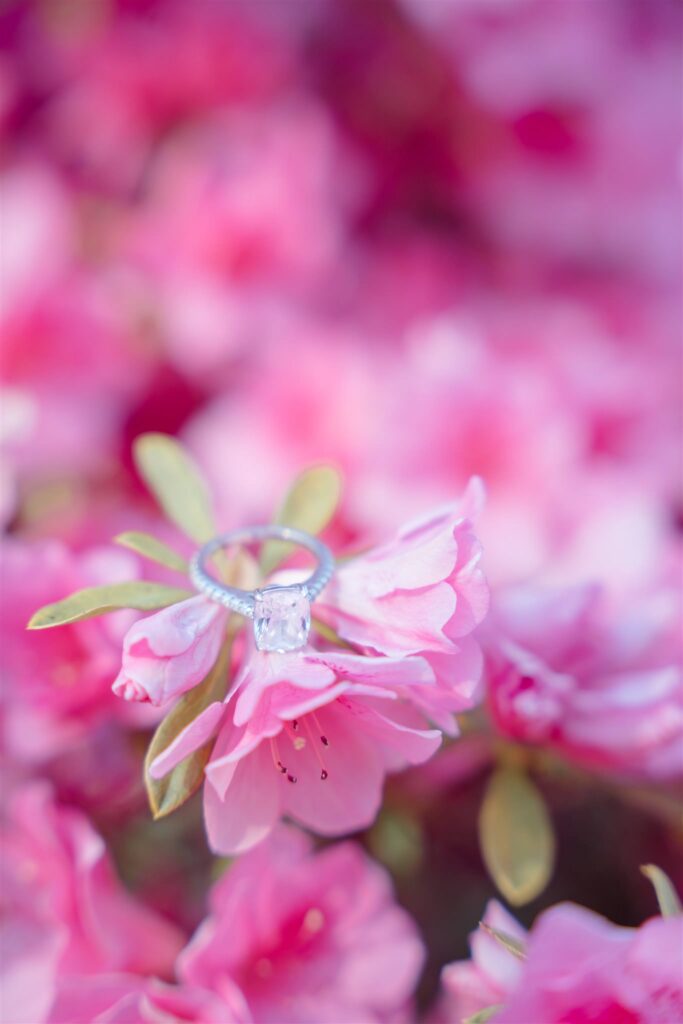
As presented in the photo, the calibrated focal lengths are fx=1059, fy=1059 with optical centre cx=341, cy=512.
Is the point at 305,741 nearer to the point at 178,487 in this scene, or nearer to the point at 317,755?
the point at 317,755

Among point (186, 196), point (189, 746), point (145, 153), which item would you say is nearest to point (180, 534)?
point (189, 746)

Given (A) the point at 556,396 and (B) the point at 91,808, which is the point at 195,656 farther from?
(A) the point at 556,396

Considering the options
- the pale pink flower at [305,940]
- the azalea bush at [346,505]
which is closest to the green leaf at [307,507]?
the azalea bush at [346,505]

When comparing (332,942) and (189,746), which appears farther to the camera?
(332,942)

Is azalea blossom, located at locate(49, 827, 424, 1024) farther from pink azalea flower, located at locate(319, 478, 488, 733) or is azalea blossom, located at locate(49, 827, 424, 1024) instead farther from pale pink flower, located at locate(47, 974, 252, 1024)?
pink azalea flower, located at locate(319, 478, 488, 733)

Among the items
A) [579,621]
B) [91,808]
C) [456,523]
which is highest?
[456,523]

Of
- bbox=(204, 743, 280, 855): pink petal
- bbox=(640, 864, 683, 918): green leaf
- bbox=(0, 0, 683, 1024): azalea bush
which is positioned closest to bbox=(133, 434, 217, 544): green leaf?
bbox=(0, 0, 683, 1024): azalea bush
